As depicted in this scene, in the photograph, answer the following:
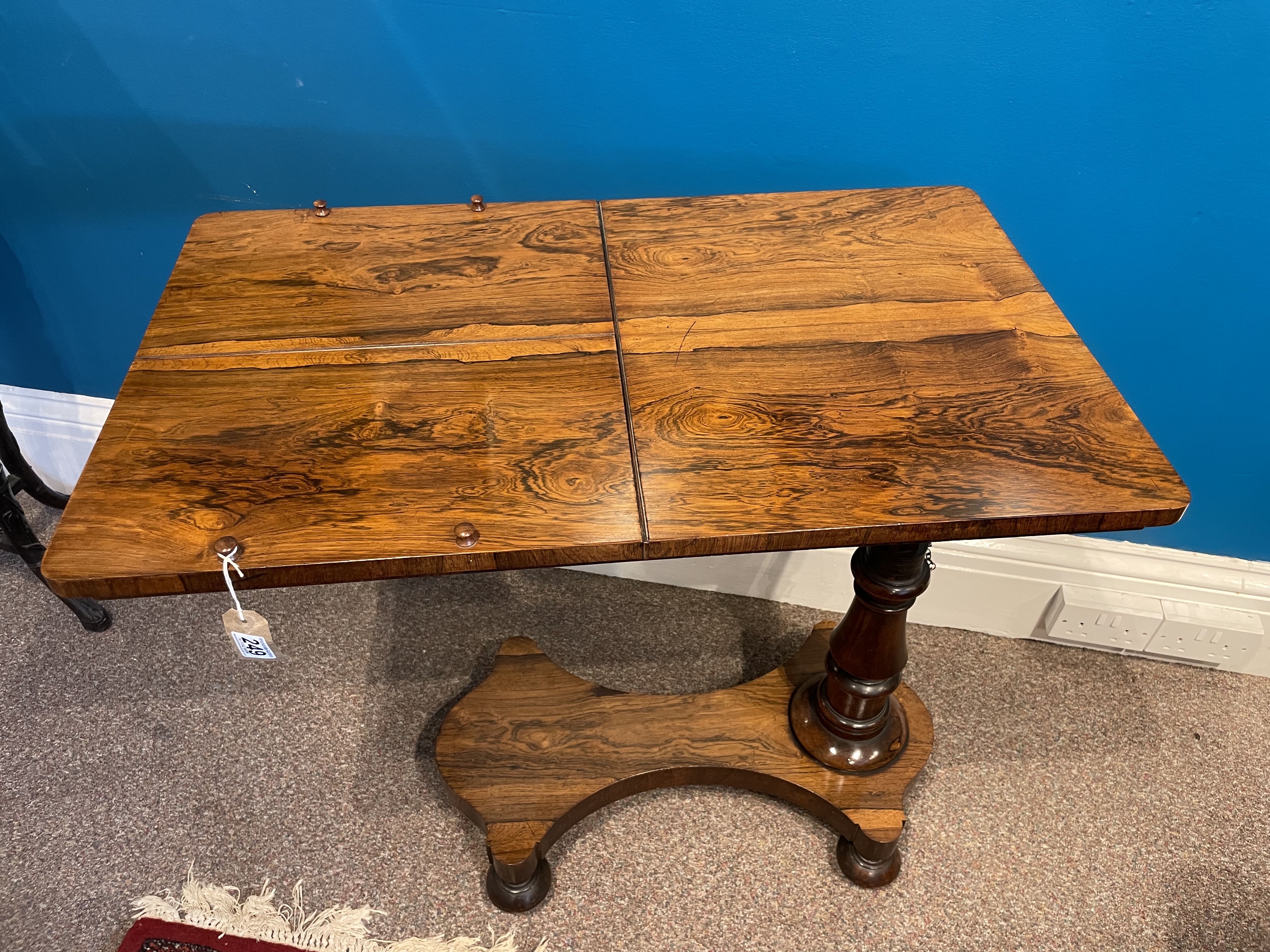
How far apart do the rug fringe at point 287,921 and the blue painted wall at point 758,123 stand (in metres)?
1.06

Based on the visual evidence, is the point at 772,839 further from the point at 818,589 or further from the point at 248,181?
the point at 248,181

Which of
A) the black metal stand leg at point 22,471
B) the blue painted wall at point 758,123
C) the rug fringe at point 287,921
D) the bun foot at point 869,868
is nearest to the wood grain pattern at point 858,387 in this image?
the blue painted wall at point 758,123

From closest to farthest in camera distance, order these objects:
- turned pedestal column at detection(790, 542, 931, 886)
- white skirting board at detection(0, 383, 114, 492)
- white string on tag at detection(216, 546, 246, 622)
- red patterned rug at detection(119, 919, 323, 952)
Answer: white string on tag at detection(216, 546, 246, 622) < turned pedestal column at detection(790, 542, 931, 886) < red patterned rug at detection(119, 919, 323, 952) < white skirting board at detection(0, 383, 114, 492)

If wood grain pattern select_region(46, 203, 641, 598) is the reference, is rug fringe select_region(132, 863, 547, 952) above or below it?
below

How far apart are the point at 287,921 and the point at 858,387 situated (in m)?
1.08

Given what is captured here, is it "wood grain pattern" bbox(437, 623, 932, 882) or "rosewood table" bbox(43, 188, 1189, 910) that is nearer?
"rosewood table" bbox(43, 188, 1189, 910)

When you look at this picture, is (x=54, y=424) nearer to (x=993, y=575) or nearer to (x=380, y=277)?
(x=380, y=277)

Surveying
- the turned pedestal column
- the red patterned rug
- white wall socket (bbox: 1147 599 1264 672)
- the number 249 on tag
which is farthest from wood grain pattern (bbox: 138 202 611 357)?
white wall socket (bbox: 1147 599 1264 672)

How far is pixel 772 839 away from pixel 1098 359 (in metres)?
0.90

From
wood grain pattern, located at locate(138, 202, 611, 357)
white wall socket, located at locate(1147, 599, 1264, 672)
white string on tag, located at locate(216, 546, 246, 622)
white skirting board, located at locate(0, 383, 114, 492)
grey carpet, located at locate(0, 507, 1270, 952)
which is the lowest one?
grey carpet, located at locate(0, 507, 1270, 952)

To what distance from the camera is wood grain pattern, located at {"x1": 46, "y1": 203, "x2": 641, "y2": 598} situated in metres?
0.80

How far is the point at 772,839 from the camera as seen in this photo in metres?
1.39

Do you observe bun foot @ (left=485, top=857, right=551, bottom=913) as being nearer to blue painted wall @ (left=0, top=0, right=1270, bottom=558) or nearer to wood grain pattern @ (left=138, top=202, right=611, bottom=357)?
wood grain pattern @ (left=138, top=202, right=611, bottom=357)

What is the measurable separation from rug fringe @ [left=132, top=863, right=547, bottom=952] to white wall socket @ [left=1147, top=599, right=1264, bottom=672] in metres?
1.16
